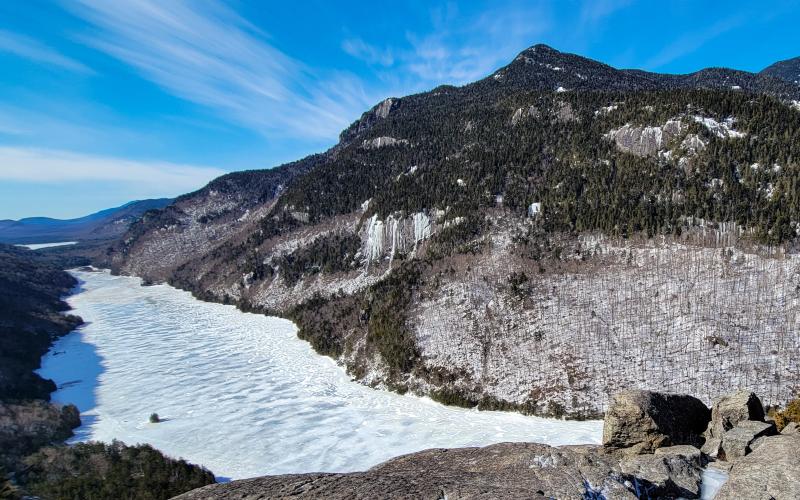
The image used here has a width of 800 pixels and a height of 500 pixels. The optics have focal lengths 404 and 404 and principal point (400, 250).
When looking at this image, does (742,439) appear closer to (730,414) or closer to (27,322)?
(730,414)

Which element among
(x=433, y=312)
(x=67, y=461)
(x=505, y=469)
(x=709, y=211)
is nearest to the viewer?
(x=505, y=469)

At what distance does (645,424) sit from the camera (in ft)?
49.2

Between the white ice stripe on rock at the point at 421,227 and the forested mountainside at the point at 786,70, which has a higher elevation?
the forested mountainside at the point at 786,70

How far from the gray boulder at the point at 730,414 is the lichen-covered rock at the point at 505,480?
4892mm

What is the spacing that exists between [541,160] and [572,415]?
47527 millimetres

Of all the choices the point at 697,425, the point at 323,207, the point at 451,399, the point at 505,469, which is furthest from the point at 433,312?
the point at 323,207

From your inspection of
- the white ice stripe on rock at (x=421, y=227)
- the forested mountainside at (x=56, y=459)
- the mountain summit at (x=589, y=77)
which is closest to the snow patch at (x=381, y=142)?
the mountain summit at (x=589, y=77)

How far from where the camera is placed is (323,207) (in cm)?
10131

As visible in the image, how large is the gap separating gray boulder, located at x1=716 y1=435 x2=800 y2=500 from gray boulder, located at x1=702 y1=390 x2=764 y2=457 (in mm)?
4395

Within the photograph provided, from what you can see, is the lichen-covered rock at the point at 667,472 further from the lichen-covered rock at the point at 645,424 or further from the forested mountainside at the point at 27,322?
the forested mountainside at the point at 27,322

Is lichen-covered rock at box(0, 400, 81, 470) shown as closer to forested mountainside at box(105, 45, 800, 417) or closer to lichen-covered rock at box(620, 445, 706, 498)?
forested mountainside at box(105, 45, 800, 417)

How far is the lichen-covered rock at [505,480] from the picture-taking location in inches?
349

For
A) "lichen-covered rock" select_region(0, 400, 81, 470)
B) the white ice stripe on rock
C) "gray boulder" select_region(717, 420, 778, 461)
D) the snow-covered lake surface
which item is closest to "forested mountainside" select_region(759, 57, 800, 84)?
the white ice stripe on rock

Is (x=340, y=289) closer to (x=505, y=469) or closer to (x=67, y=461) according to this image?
(x=67, y=461)
